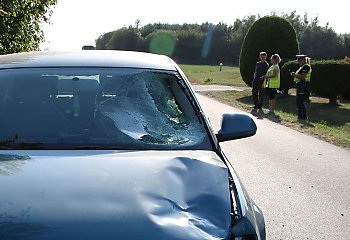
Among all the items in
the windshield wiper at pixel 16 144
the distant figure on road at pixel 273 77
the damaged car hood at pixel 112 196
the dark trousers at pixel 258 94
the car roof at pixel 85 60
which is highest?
the car roof at pixel 85 60

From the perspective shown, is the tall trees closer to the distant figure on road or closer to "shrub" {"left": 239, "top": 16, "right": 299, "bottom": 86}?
the distant figure on road

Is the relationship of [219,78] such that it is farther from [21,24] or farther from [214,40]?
[214,40]

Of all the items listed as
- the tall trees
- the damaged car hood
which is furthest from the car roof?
the tall trees

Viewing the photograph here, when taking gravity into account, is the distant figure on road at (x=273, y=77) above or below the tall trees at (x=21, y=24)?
below

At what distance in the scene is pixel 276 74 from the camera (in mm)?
14156

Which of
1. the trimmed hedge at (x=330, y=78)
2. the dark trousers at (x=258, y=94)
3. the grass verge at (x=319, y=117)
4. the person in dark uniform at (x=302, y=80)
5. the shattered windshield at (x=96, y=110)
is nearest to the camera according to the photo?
the shattered windshield at (x=96, y=110)

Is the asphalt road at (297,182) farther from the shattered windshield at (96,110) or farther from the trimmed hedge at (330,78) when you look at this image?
the trimmed hedge at (330,78)

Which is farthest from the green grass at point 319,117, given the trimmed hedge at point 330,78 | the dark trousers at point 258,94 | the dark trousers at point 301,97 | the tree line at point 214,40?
the tree line at point 214,40

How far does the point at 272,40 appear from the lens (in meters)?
21.8

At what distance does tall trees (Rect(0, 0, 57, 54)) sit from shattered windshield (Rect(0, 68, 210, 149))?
7789 millimetres

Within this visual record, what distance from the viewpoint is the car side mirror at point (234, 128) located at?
11.4ft

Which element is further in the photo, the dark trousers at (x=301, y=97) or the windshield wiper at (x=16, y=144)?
the dark trousers at (x=301, y=97)

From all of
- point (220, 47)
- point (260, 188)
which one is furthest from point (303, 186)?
point (220, 47)

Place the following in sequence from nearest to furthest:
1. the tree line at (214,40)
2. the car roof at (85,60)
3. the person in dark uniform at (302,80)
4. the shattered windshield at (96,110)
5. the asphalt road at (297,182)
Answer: the shattered windshield at (96,110) < the car roof at (85,60) < the asphalt road at (297,182) < the person in dark uniform at (302,80) < the tree line at (214,40)
